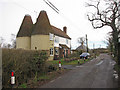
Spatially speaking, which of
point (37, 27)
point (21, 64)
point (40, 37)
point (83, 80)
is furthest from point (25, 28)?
point (83, 80)

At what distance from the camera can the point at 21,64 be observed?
27.4 ft

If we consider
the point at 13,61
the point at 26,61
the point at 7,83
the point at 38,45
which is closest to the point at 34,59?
the point at 26,61

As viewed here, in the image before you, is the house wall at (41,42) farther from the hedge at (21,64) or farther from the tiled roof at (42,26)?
the hedge at (21,64)

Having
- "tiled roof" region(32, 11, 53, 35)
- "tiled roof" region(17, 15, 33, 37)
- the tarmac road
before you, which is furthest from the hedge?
"tiled roof" region(17, 15, 33, 37)

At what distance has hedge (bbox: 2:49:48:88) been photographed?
23.8ft

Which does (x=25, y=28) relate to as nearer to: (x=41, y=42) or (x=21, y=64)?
(x=41, y=42)

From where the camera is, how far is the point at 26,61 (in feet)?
30.4

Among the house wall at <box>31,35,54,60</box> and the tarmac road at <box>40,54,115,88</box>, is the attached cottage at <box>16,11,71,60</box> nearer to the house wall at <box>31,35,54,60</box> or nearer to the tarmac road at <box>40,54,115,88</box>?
the house wall at <box>31,35,54,60</box>

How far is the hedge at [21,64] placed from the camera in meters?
7.26

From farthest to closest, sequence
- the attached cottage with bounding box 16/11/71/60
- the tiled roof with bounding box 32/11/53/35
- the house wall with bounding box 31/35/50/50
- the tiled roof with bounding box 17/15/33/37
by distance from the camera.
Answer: the tiled roof with bounding box 17/15/33/37 → the tiled roof with bounding box 32/11/53/35 → the attached cottage with bounding box 16/11/71/60 → the house wall with bounding box 31/35/50/50

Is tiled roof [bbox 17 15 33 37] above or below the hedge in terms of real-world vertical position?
above

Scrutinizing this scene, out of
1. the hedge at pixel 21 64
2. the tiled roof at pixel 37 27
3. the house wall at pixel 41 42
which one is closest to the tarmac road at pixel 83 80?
the hedge at pixel 21 64

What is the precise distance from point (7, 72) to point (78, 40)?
88.8 m

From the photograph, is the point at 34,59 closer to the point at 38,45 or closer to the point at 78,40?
the point at 38,45
